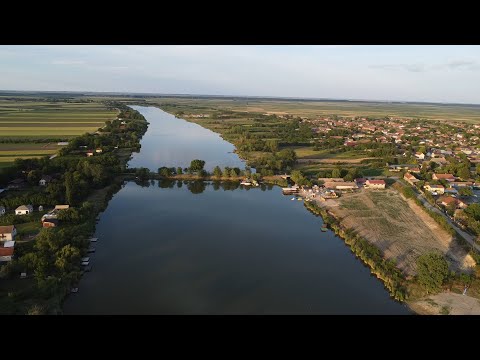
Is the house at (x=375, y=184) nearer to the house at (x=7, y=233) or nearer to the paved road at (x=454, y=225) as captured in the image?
the paved road at (x=454, y=225)

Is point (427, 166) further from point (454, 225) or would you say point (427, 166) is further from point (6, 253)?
point (6, 253)

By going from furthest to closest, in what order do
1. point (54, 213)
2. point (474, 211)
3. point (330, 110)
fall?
point (330, 110) → point (474, 211) → point (54, 213)

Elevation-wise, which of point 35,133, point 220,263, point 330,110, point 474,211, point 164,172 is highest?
point 330,110

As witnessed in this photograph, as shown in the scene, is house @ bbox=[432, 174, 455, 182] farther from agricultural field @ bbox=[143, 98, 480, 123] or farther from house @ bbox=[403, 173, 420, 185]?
agricultural field @ bbox=[143, 98, 480, 123]

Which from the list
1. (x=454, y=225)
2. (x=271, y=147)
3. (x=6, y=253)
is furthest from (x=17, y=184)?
(x=454, y=225)

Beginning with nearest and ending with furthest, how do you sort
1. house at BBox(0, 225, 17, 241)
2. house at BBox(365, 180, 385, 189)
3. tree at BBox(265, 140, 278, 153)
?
house at BBox(0, 225, 17, 241), house at BBox(365, 180, 385, 189), tree at BBox(265, 140, 278, 153)

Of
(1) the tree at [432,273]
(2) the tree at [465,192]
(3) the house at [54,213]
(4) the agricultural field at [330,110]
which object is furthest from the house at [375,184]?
(4) the agricultural field at [330,110]

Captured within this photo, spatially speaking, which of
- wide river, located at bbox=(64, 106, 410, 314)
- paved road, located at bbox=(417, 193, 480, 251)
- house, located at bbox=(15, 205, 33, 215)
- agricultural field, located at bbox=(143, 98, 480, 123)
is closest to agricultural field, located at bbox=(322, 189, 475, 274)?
paved road, located at bbox=(417, 193, 480, 251)
